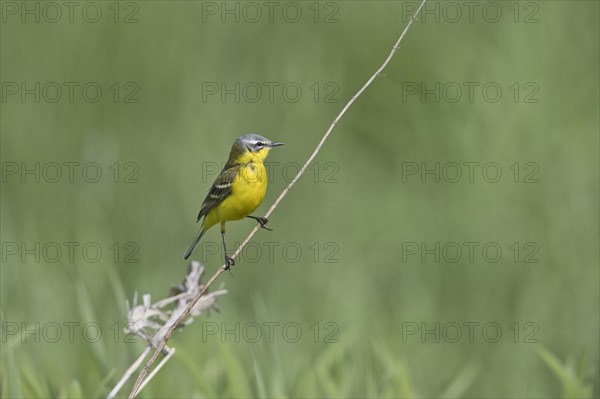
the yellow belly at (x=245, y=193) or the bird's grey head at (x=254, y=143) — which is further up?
the bird's grey head at (x=254, y=143)

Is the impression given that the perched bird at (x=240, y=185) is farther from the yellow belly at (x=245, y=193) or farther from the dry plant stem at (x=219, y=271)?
the dry plant stem at (x=219, y=271)

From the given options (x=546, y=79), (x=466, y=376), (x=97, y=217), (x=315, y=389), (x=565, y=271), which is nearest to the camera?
(x=315, y=389)

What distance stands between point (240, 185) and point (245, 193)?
0.07 m

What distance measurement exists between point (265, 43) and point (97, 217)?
1.97 m

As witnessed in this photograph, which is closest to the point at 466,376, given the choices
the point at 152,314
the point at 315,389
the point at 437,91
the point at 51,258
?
the point at 315,389

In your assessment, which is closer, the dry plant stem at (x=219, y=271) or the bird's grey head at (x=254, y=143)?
the dry plant stem at (x=219, y=271)

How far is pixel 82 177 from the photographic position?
5.74 m

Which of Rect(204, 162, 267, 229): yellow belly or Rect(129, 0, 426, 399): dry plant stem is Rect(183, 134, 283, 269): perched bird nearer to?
Rect(204, 162, 267, 229): yellow belly

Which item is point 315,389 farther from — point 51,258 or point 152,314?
point 51,258

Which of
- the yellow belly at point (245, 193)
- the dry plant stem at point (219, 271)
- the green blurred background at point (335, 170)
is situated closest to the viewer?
the dry plant stem at point (219, 271)

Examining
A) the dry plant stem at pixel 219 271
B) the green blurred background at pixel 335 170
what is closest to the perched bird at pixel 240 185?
the green blurred background at pixel 335 170

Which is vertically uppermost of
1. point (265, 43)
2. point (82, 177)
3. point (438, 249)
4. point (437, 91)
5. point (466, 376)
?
point (265, 43)

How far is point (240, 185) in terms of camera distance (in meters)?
3.72

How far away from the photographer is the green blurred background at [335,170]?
16.4 feet
